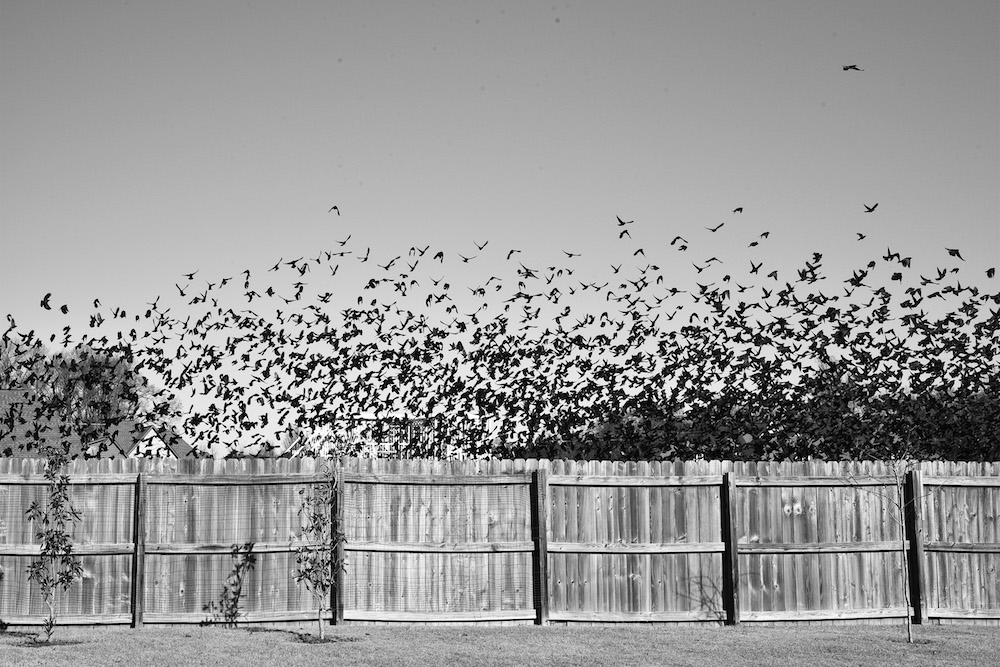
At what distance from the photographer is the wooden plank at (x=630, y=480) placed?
39.8 feet

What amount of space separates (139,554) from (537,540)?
4375 mm

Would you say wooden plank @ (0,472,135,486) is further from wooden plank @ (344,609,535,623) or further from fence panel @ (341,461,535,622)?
wooden plank @ (344,609,535,623)

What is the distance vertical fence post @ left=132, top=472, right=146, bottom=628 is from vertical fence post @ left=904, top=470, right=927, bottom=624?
869 centimetres

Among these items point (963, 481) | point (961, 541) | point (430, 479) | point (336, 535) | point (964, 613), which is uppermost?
point (430, 479)

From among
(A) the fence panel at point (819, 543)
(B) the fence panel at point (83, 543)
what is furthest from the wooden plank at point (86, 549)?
(A) the fence panel at point (819, 543)

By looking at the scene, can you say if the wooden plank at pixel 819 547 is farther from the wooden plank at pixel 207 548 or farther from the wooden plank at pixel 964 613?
the wooden plank at pixel 207 548

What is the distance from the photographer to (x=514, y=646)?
1037 centimetres

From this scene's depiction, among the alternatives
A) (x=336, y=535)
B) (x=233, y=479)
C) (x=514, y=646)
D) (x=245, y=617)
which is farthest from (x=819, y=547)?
(x=233, y=479)

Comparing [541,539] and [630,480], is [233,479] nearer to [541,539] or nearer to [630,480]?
[541,539]

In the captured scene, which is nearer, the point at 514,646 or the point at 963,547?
the point at 514,646

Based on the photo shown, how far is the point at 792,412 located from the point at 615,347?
274 centimetres

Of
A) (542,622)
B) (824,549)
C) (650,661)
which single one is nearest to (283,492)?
(542,622)

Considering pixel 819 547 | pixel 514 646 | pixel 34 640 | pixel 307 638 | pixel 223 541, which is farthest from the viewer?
pixel 819 547

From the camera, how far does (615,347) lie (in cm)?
1460
